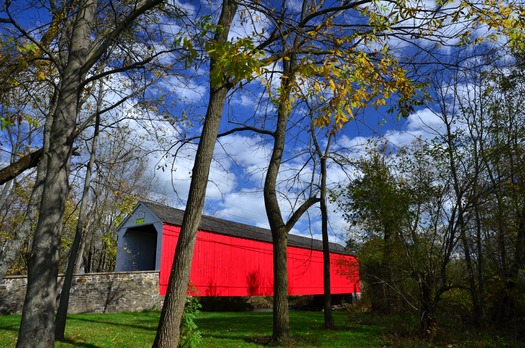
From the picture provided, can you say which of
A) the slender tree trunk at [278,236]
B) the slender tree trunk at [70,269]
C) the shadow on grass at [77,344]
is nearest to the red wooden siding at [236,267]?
the slender tree trunk at [278,236]

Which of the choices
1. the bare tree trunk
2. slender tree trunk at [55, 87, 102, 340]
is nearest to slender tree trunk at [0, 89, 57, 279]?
slender tree trunk at [55, 87, 102, 340]

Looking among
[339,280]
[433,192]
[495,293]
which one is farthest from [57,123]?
[339,280]

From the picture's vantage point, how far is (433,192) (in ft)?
33.0

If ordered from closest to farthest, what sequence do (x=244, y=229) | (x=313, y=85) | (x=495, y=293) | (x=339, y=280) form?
(x=313, y=85) → (x=495, y=293) → (x=244, y=229) → (x=339, y=280)

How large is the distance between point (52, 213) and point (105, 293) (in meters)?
12.8

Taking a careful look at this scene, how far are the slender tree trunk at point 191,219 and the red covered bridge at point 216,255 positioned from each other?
11823 millimetres

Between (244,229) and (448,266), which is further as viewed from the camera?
(244,229)

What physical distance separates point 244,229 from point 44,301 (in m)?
18.7

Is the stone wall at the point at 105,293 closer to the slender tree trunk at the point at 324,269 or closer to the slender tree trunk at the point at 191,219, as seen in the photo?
the slender tree trunk at the point at 324,269

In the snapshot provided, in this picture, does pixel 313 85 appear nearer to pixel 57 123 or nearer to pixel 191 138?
pixel 191 138

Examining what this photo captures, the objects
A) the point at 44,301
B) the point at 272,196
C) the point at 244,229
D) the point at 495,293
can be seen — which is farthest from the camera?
the point at 244,229

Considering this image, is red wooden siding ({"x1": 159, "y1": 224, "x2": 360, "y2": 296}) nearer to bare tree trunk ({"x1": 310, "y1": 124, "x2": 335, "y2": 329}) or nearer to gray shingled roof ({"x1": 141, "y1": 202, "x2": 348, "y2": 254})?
gray shingled roof ({"x1": 141, "y1": 202, "x2": 348, "y2": 254})

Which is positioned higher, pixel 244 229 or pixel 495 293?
pixel 244 229

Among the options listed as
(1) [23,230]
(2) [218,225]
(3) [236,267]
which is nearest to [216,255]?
(3) [236,267]
